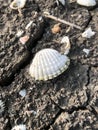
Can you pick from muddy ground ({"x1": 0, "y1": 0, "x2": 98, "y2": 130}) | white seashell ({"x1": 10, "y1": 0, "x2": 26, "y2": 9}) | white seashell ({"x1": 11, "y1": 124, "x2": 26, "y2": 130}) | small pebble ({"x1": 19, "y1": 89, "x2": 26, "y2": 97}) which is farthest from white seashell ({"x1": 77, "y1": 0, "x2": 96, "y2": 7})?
white seashell ({"x1": 11, "y1": 124, "x2": 26, "y2": 130})

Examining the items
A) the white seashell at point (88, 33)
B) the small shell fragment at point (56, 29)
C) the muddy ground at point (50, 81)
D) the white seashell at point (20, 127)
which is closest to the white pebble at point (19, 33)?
the muddy ground at point (50, 81)

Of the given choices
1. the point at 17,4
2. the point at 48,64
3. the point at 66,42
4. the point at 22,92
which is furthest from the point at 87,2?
the point at 22,92

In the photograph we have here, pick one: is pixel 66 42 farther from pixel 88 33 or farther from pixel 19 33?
pixel 19 33

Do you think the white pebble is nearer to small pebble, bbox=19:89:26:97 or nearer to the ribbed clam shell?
the ribbed clam shell

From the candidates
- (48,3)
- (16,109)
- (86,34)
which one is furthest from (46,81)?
(48,3)

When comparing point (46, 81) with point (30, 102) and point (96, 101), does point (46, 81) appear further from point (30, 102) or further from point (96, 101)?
point (96, 101)

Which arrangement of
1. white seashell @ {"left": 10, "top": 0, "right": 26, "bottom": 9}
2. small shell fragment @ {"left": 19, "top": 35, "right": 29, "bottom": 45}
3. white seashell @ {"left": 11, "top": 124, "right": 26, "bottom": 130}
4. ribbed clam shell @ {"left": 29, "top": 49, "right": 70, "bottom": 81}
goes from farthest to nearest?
white seashell @ {"left": 10, "top": 0, "right": 26, "bottom": 9} < small shell fragment @ {"left": 19, "top": 35, "right": 29, "bottom": 45} < ribbed clam shell @ {"left": 29, "top": 49, "right": 70, "bottom": 81} < white seashell @ {"left": 11, "top": 124, "right": 26, "bottom": 130}

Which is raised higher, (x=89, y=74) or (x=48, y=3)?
(x=48, y=3)
